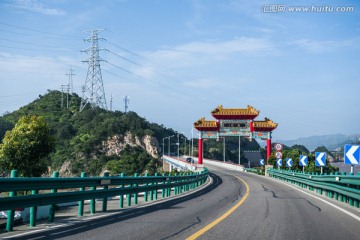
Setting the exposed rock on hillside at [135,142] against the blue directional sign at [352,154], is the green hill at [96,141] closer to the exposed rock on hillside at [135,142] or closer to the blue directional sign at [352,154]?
the exposed rock on hillside at [135,142]

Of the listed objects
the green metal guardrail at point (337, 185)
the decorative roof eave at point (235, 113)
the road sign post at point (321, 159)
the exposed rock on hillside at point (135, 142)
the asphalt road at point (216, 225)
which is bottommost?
the asphalt road at point (216, 225)

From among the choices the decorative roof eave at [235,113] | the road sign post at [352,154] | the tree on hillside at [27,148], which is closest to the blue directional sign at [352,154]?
the road sign post at [352,154]

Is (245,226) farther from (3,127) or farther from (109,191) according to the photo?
(3,127)

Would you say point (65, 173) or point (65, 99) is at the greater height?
point (65, 99)

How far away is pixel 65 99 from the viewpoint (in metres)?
140

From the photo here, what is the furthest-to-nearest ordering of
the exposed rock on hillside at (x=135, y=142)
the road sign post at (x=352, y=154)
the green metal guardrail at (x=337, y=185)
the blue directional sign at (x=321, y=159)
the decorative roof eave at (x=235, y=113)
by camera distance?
1. the exposed rock on hillside at (x=135, y=142)
2. the decorative roof eave at (x=235, y=113)
3. the blue directional sign at (x=321, y=159)
4. the road sign post at (x=352, y=154)
5. the green metal guardrail at (x=337, y=185)

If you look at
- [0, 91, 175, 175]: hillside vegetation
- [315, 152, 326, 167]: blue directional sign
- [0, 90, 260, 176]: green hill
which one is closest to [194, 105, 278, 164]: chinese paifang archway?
[0, 90, 260, 176]: green hill

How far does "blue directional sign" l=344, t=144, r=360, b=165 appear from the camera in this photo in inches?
641

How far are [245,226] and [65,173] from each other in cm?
8203

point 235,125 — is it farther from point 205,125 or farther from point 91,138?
point 91,138

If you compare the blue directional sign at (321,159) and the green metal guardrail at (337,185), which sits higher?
the blue directional sign at (321,159)

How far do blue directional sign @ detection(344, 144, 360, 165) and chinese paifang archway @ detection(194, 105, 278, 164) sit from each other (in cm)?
4976

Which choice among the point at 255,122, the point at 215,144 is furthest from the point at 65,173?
the point at 215,144

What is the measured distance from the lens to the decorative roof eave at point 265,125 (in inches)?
2621
